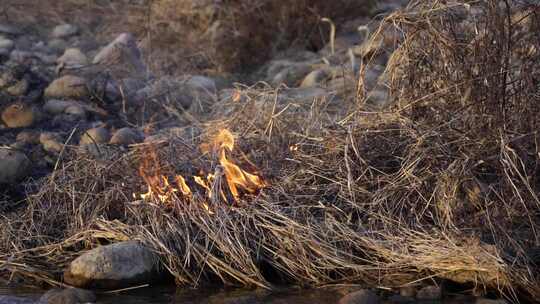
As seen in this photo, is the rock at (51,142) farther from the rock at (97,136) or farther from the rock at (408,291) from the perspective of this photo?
the rock at (408,291)

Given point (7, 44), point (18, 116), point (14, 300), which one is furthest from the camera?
point (7, 44)

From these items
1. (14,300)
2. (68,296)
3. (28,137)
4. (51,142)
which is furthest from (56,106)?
(68,296)

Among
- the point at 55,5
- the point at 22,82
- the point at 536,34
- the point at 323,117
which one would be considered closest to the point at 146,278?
the point at 323,117

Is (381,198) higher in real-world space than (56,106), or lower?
higher

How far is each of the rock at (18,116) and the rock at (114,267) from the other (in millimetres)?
2856

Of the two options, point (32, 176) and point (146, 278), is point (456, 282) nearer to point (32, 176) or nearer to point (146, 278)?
point (146, 278)

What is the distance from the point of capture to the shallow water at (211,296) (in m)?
4.68

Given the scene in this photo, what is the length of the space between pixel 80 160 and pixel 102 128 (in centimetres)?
132

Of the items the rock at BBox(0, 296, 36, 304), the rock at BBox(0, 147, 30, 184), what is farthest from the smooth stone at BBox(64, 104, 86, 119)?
the rock at BBox(0, 296, 36, 304)

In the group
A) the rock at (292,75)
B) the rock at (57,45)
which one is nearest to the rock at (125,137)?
the rock at (292,75)

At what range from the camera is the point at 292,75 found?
891cm

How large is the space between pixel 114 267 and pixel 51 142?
236 cm

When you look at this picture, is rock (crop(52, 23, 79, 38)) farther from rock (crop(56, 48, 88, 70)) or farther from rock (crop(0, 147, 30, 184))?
rock (crop(0, 147, 30, 184))

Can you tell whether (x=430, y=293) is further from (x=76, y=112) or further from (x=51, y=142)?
(x=76, y=112)
